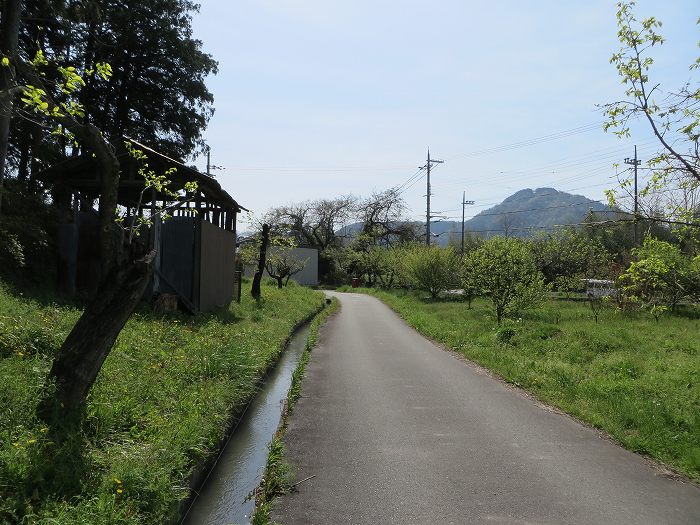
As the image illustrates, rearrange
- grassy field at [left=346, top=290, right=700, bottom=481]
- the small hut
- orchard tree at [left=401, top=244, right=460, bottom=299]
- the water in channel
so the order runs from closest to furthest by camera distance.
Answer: the water in channel
grassy field at [left=346, top=290, right=700, bottom=481]
the small hut
orchard tree at [left=401, top=244, right=460, bottom=299]

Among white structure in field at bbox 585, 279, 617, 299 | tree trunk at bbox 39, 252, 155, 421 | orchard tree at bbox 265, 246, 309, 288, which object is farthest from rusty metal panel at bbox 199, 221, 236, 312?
white structure in field at bbox 585, 279, 617, 299

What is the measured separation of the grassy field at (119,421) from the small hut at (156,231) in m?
3.72

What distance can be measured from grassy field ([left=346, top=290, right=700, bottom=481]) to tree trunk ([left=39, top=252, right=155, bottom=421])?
617cm

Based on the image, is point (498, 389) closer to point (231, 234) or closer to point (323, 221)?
point (231, 234)

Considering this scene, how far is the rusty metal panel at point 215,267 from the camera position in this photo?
50.2 feet

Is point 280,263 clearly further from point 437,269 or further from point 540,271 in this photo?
point 540,271

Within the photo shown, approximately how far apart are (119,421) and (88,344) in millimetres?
1040

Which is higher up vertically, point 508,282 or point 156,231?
point 156,231

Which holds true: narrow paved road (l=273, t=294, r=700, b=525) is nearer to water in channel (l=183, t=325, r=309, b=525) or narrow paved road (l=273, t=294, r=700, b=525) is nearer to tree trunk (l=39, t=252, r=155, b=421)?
water in channel (l=183, t=325, r=309, b=525)

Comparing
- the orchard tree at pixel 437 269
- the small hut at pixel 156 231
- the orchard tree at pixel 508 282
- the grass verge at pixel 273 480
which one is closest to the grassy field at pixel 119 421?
the grass verge at pixel 273 480

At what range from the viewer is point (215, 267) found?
16781mm

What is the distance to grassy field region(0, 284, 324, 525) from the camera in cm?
391

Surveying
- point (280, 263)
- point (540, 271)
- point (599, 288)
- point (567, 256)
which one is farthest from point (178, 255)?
point (567, 256)

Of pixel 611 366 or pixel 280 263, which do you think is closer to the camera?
pixel 611 366
